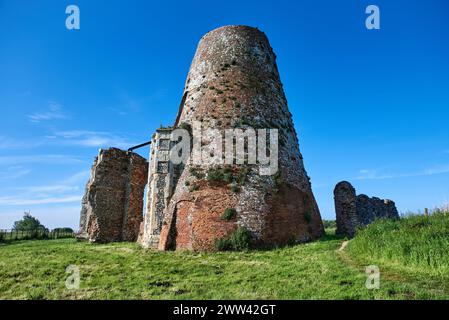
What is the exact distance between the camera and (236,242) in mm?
11953

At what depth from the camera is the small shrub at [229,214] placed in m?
12.5

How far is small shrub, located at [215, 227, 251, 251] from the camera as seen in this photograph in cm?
1189

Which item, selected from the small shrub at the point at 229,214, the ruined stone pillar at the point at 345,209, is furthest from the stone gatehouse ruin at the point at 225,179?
the ruined stone pillar at the point at 345,209

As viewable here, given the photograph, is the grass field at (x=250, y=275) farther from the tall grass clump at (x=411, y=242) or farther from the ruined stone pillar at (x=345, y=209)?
Answer: the ruined stone pillar at (x=345, y=209)

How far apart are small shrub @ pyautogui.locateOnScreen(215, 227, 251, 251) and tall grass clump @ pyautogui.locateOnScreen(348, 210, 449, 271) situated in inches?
151

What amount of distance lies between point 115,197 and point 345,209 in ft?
50.1

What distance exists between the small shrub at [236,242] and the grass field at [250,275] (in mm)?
454

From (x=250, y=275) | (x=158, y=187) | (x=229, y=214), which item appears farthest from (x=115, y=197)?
(x=250, y=275)

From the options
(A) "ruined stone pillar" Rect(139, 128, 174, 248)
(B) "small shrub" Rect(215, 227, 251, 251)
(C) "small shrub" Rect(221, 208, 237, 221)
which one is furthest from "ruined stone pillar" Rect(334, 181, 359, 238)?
(A) "ruined stone pillar" Rect(139, 128, 174, 248)

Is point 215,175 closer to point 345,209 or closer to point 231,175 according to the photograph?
point 231,175

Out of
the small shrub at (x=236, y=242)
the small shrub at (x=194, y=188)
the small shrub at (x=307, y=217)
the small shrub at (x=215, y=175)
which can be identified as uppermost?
the small shrub at (x=215, y=175)

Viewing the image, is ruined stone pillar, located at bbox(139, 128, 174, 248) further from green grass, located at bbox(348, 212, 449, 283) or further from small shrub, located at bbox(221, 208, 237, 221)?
green grass, located at bbox(348, 212, 449, 283)
